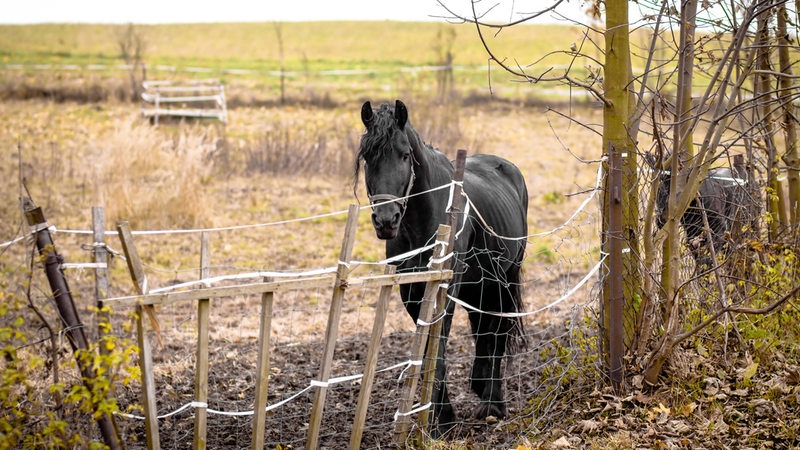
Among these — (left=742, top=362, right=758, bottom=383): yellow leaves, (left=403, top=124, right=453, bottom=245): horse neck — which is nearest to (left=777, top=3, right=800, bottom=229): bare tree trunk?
(left=742, top=362, right=758, bottom=383): yellow leaves

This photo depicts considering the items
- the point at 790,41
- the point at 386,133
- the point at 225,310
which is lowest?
the point at 225,310

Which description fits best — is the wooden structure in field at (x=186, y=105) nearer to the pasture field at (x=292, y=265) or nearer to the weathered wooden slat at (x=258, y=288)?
the pasture field at (x=292, y=265)

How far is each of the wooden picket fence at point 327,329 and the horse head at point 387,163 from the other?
34cm

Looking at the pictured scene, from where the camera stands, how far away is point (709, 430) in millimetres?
4664

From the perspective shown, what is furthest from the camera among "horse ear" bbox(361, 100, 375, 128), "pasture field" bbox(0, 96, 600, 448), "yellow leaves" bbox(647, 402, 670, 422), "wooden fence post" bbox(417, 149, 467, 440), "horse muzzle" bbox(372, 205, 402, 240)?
"pasture field" bbox(0, 96, 600, 448)

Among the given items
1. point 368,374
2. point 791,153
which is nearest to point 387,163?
point 368,374

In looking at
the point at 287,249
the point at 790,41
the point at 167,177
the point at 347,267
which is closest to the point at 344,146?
the point at 167,177

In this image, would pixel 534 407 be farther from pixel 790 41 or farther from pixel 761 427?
pixel 790 41

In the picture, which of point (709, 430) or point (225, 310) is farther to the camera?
point (225, 310)

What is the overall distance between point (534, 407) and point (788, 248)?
2.73m

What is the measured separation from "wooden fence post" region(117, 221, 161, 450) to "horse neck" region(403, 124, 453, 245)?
7.34ft

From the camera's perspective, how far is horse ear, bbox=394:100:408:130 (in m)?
5.18

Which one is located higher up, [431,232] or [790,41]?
[790,41]

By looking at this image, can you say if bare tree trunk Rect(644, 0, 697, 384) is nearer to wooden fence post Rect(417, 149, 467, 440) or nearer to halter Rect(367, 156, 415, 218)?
wooden fence post Rect(417, 149, 467, 440)
